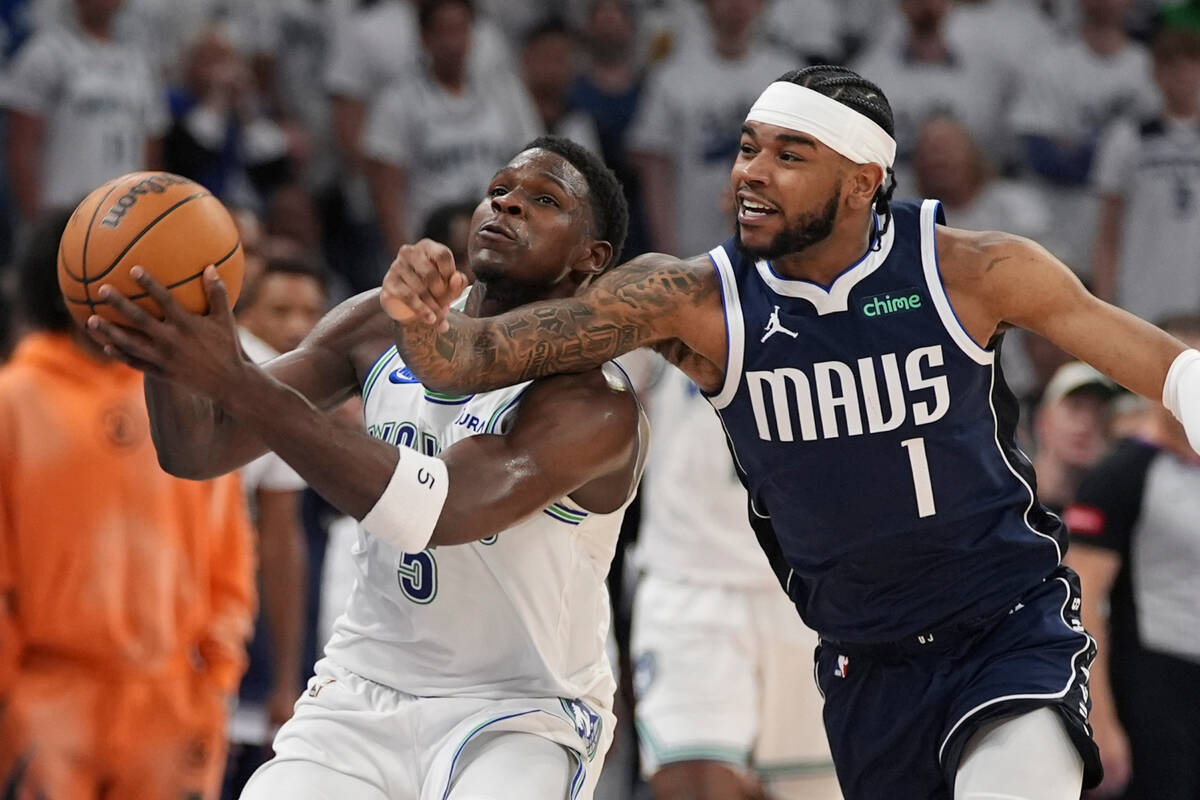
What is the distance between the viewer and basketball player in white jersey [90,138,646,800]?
4.08 meters

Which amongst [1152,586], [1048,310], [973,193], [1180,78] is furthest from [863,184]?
[1180,78]

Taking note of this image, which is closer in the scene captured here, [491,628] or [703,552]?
[491,628]

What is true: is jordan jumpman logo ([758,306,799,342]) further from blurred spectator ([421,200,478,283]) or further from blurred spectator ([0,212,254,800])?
blurred spectator ([421,200,478,283])

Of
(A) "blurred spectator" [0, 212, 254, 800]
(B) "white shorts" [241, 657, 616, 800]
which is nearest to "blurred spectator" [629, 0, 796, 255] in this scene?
(A) "blurred spectator" [0, 212, 254, 800]

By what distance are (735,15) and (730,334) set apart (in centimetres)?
636

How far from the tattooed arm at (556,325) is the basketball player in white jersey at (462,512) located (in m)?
0.12

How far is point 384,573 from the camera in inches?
179

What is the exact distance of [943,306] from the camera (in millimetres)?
4578

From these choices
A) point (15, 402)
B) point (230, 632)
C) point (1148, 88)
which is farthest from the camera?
point (1148, 88)

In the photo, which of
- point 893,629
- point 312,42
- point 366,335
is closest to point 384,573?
point 366,335

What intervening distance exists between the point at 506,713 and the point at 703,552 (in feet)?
9.26

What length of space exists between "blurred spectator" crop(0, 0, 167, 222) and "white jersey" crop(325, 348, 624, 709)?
5634mm

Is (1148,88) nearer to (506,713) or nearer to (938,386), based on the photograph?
(938,386)

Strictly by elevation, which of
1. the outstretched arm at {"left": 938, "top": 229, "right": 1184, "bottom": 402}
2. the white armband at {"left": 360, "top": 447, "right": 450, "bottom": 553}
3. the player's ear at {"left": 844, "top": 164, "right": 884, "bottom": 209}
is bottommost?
the white armband at {"left": 360, "top": 447, "right": 450, "bottom": 553}
